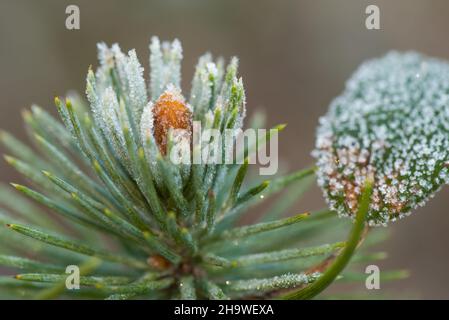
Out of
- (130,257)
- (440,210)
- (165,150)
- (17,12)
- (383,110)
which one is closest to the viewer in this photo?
(165,150)

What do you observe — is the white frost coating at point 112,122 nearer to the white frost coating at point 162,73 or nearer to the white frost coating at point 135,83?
the white frost coating at point 135,83

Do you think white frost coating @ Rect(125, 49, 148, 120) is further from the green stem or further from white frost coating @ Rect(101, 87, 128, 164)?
the green stem

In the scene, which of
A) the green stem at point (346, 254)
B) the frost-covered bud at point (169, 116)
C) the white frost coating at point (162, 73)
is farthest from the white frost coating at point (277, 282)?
the white frost coating at point (162, 73)

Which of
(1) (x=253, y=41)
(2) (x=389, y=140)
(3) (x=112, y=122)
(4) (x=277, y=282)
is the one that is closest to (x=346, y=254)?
(4) (x=277, y=282)

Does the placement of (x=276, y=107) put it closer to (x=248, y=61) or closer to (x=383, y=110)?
(x=248, y=61)

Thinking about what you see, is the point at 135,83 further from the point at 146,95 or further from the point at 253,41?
the point at 253,41

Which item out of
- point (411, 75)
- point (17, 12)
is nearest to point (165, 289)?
point (411, 75)
